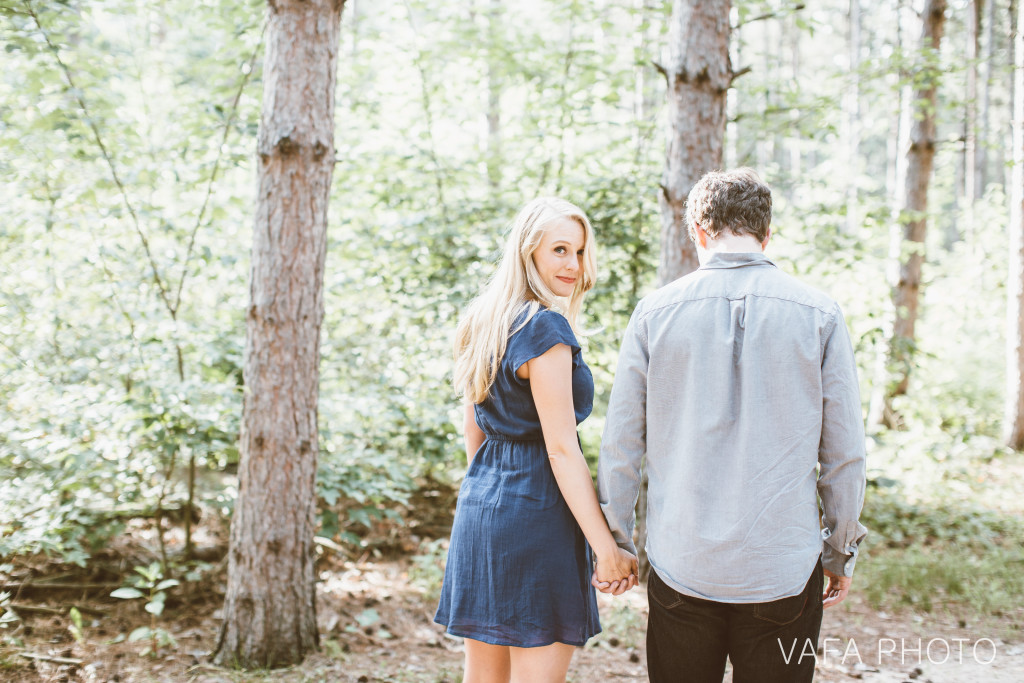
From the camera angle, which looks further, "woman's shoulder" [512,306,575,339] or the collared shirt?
"woman's shoulder" [512,306,575,339]

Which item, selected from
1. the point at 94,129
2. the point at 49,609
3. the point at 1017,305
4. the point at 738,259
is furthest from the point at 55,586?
the point at 1017,305

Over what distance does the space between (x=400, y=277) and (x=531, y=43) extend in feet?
7.44

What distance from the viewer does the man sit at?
170 centimetres

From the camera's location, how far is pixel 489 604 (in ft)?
6.50

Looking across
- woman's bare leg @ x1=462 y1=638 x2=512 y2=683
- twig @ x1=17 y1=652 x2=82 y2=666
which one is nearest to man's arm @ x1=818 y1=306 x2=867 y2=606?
woman's bare leg @ x1=462 y1=638 x2=512 y2=683

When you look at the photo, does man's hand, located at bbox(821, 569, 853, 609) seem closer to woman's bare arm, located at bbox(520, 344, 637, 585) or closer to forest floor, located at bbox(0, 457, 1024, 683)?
woman's bare arm, located at bbox(520, 344, 637, 585)

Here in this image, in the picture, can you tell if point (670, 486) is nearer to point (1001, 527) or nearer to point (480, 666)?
point (480, 666)

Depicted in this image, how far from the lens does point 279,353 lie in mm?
3371

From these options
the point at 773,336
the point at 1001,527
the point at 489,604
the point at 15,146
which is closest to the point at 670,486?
the point at 773,336

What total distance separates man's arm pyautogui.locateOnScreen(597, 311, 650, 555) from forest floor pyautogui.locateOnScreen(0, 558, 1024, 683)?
6.61 ft

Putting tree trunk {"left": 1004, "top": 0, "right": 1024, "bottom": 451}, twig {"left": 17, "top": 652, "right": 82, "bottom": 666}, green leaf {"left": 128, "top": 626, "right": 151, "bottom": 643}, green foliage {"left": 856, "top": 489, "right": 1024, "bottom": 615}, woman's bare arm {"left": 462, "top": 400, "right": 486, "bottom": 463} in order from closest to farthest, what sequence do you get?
woman's bare arm {"left": 462, "top": 400, "right": 486, "bottom": 463}, twig {"left": 17, "top": 652, "right": 82, "bottom": 666}, green leaf {"left": 128, "top": 626, "right": 151, "bottom": 643}, green foliage {"left": 856, "top": 489, "right": 1024, "bottom": 615}, tree trunk {"left": 1004, "top": 0, "right": 1024, "bottom": 451}

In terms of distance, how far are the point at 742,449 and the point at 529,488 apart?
631 mm

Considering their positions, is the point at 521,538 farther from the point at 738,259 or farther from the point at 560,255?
the point at 738,259

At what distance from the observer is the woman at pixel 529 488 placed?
6.38ft
